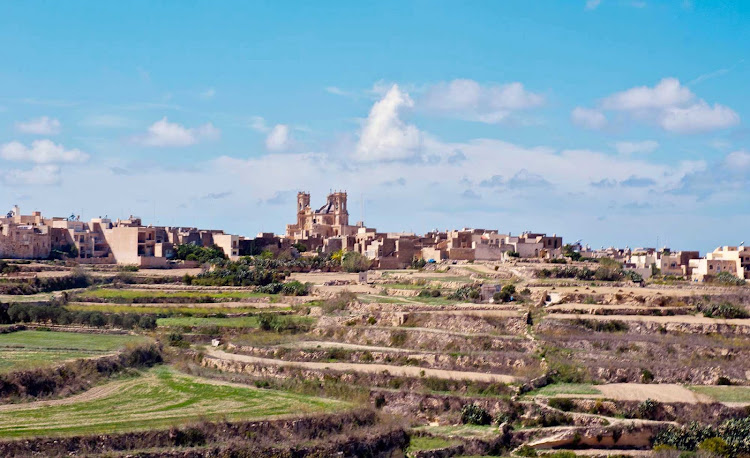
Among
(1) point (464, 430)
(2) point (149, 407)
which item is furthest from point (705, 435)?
(2) point (149, 407)

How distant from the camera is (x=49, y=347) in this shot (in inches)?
Result: 1458

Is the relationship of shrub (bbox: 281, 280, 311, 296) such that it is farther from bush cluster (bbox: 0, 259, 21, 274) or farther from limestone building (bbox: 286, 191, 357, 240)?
limestone building (bbox: 286, 191, 357, 240)

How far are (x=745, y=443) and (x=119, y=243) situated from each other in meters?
53.7

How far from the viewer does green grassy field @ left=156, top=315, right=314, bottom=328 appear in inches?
1822

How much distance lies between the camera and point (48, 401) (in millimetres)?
28906

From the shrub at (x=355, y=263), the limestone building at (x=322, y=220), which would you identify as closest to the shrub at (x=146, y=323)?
Answer: the shrub at (x=355, y=263)

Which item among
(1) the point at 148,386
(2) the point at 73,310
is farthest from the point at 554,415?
(2) the point at 73,310

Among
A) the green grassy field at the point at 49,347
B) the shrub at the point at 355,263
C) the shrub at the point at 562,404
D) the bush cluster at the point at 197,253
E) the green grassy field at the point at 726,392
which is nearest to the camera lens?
the shrub at the point at 562,404

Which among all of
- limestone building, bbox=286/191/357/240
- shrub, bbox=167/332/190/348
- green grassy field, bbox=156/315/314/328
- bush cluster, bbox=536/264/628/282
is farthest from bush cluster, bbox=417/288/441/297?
limestone building, bbox=286/191/357/240

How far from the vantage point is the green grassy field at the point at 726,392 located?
31.1 m

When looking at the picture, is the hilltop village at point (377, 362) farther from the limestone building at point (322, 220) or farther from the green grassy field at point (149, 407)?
the limestone building at point (322, 220)

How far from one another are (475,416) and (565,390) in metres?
3.38

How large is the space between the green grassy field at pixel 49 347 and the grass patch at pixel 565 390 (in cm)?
1320

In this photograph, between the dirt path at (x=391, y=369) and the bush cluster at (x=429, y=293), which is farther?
the bush cluster at (x=429, y=293)
